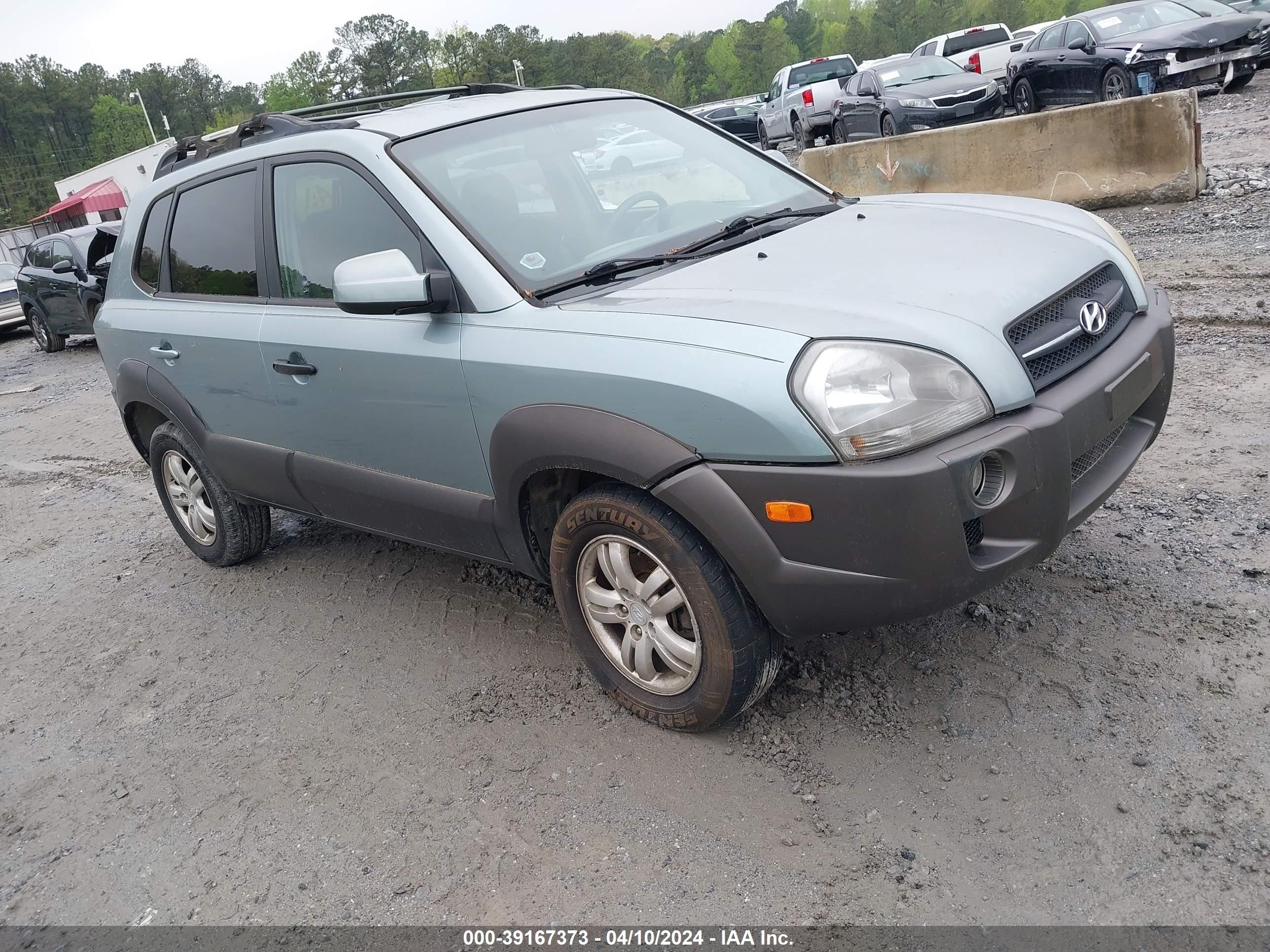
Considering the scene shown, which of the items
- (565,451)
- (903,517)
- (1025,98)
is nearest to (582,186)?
(565,451)

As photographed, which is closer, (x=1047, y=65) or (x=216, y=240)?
(x=216, y=240)

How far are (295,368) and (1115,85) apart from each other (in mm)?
13550

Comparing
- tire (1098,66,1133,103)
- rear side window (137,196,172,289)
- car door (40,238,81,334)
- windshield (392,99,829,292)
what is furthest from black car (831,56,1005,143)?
rear side window (137,196,172,289)

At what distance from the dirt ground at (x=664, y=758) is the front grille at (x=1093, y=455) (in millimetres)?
626

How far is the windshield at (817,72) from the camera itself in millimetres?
24688

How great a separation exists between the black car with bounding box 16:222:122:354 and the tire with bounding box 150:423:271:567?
27.6 feet

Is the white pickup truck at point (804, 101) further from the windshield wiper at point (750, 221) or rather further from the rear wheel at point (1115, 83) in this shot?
the windshield wiper at point (750, 221)

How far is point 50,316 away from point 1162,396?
14788 millimetres

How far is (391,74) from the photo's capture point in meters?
103

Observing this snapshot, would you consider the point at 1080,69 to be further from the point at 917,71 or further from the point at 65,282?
the point at 65,282

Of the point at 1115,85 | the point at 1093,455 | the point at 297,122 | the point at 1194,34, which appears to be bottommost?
the point at 1093,455

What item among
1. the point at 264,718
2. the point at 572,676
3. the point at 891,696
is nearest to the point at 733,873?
the point at 891,696

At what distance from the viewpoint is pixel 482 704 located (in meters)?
3.54

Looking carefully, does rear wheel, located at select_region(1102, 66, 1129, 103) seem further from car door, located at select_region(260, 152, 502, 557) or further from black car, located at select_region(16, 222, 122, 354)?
black car, located at select_region(16, 222, 122, 354)
